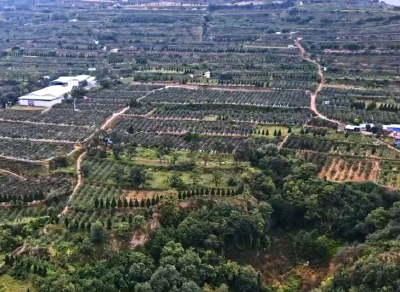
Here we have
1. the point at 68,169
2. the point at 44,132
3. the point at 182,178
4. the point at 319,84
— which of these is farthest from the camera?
the point at 319,84

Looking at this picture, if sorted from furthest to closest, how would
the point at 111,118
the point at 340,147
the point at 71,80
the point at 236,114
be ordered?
the point at 71,80 < the point at 236,114 < the point at 111,118 < the point at 340,147

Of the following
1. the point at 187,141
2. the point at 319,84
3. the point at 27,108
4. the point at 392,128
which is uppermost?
the point at 319,84

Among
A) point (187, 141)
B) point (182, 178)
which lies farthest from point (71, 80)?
point (182, 178)

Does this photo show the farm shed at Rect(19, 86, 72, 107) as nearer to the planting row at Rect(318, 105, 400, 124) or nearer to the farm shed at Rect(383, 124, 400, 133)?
the planting row at Rect(318, 105, 400, 124)

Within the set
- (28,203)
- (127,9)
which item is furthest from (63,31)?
(28,203)

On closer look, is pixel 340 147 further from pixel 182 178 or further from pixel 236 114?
pixel 182 178

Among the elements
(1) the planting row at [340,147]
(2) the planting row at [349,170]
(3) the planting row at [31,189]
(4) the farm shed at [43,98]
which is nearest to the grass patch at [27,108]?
(4) the farm shed at [43,98]

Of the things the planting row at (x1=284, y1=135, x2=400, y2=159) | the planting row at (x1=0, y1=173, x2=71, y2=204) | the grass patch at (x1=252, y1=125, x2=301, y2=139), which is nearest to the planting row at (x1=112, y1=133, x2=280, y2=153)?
the grass patch at (x1=252, y1=125, x2=301, y2=139)

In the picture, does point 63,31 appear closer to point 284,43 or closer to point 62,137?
point 284,43

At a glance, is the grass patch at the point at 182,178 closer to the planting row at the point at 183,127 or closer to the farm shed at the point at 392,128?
A: the planting row at the point at 183,127
